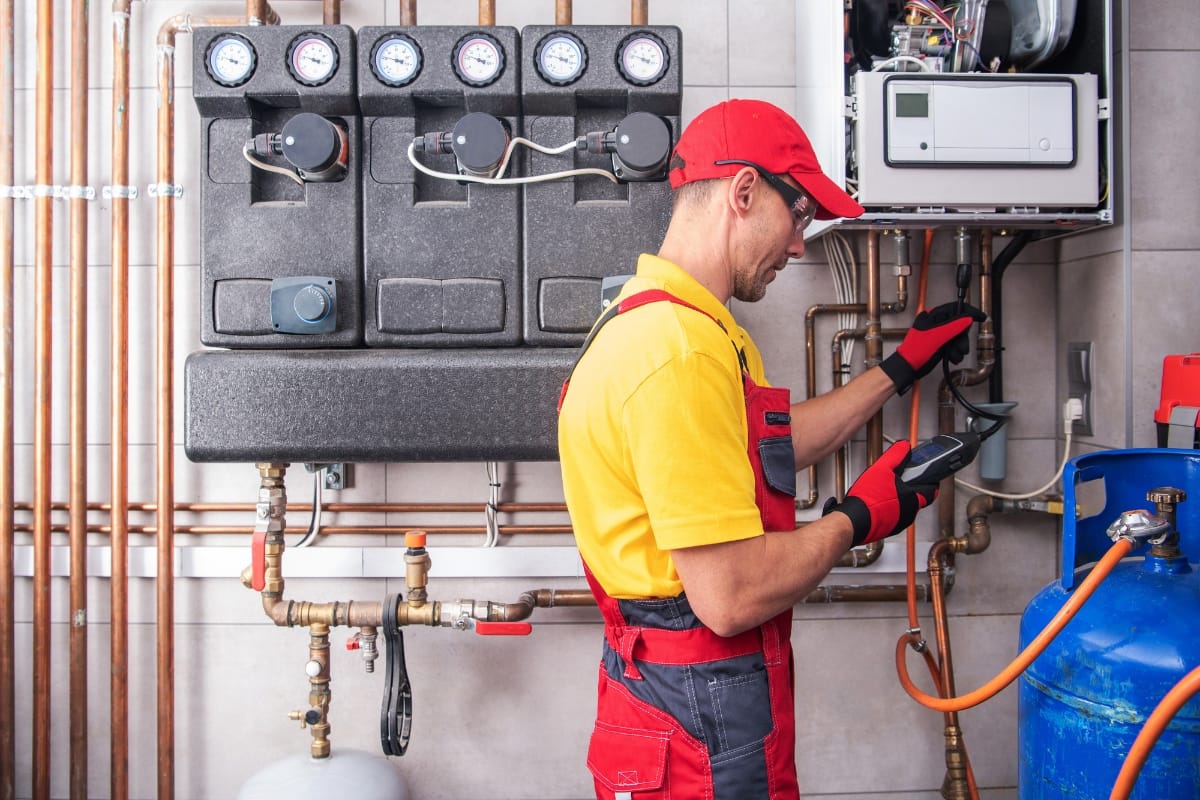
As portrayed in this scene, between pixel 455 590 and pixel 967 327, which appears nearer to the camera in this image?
pixel 967 327

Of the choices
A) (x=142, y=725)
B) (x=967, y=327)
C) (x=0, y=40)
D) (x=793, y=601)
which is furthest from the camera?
(x=142, y=725)

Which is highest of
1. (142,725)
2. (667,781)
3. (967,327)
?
(967,327)

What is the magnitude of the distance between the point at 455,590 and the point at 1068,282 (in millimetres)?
1416

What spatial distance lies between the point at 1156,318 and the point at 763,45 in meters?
0.92

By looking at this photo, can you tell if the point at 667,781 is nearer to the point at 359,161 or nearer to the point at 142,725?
the point at 359,161

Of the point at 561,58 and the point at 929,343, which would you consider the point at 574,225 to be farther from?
the point at 929,343

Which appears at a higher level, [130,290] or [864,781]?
[130,290]

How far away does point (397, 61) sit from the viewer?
130 cm

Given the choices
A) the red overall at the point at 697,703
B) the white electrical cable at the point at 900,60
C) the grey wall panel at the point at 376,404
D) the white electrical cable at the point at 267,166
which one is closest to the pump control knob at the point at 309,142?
the white electrical cable at the point at 267,166

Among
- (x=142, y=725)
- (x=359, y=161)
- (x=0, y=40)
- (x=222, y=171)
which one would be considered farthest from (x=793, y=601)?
(x=0, y=40)

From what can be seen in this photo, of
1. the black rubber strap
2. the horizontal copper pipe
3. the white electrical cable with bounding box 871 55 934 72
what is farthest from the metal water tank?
the white electrical cable with bounding box 871 55 934 72

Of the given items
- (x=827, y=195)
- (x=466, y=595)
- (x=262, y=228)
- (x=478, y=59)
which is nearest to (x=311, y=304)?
(x=262, y=228)

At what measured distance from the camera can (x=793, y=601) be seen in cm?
97

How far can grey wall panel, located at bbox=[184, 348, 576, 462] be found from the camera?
1293mm
